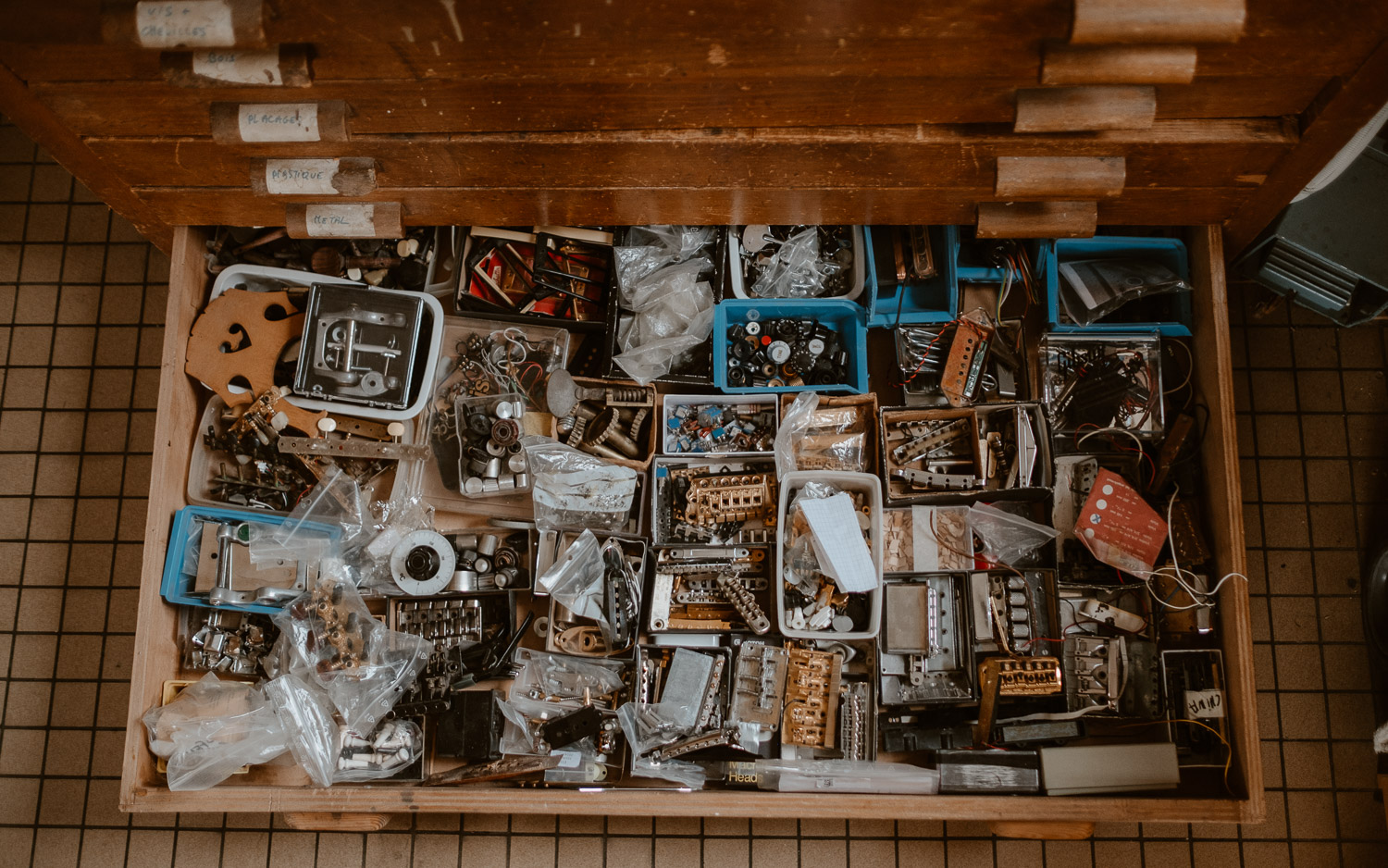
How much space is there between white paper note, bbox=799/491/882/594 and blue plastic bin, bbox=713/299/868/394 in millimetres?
292

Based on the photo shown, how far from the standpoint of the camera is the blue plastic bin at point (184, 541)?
185 cm

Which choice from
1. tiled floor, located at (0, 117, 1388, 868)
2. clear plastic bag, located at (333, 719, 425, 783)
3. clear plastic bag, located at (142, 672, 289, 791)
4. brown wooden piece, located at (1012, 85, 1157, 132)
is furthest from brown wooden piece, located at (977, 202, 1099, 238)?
clear plastic bag, located at (142, 672, 289, 791)

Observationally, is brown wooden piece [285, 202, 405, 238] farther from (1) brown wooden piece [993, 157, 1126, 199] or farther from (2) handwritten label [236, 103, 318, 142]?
(1) brown wooden piece [993, 157, 1126, 199]

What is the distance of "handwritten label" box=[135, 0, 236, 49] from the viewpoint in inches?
51.6

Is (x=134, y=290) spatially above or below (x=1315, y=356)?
above

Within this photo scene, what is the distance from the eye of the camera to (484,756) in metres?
1.84

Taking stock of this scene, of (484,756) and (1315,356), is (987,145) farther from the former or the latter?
(484,756)

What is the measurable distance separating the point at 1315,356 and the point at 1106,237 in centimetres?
75

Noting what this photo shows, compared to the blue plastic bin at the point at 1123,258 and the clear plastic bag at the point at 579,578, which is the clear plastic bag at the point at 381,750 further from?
the blue plastic bin at the point at 1123,258

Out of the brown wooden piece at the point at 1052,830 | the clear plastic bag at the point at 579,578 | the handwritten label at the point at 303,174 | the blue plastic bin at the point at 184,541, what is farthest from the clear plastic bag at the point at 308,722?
the brown wooden piece at the point at 1052,830

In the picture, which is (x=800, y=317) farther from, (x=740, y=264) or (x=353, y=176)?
(x=353, y=176)

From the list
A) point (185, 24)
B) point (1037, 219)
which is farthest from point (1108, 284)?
point (185, 24)

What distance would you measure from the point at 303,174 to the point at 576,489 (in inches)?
34.1

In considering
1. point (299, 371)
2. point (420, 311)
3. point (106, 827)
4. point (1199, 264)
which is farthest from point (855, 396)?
Result: point (106, 827)
